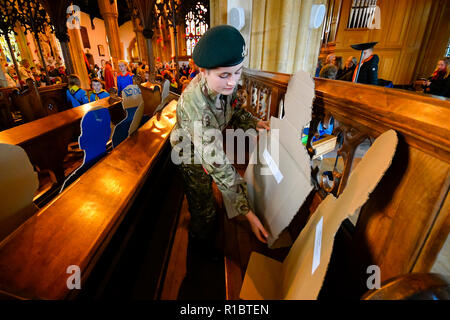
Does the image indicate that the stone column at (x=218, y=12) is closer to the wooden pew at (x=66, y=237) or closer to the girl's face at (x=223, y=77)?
the girl's face at (x=223, y=77)


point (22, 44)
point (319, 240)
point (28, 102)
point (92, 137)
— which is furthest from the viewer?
point (22, 44)

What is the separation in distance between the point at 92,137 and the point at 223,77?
1381 millimetres

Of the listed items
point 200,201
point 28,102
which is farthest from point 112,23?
point 200,201

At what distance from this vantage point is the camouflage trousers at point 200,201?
138 cm

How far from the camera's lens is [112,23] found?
1246 centimetres

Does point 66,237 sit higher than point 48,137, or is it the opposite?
point 66,237

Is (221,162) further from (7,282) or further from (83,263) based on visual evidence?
(7,282)

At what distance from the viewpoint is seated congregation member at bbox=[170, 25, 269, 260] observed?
39.6 inches

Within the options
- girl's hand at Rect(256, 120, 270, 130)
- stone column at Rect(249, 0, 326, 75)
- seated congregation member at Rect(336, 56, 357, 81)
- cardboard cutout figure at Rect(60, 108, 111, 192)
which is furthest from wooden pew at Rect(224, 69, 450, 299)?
seated congregation member at Rect(336, 56, 357, 81)

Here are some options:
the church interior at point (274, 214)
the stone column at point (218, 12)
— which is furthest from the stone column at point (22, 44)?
the church interior at point (274, 214)

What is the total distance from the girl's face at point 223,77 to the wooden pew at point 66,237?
649 mm

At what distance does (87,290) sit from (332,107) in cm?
122

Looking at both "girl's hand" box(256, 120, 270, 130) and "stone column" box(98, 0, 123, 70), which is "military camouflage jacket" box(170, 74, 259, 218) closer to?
"girl's hand" box(256, 120, 270, 130)

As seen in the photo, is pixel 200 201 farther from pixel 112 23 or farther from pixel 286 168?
pixel 112 23
